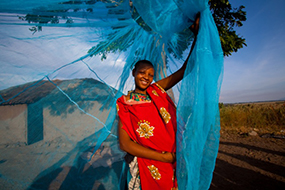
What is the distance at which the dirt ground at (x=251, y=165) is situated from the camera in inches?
122

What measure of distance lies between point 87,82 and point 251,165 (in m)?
5.01

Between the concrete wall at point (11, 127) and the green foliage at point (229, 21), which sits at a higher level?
the green foliage at point (229, 21)

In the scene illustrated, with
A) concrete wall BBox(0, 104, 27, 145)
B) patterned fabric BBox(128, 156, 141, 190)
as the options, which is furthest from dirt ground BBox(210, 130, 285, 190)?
concrete wall BBox(0, 104, 27, 145)

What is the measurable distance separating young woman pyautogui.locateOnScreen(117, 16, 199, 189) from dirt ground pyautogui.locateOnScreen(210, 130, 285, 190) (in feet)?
9.28

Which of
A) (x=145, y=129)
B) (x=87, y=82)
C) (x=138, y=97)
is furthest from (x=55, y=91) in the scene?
(x=145, y=129)

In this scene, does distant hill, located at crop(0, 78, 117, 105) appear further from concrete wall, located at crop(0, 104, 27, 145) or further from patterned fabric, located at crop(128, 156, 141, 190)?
patterned fabric, located at crop(128, 156, 141, 190)

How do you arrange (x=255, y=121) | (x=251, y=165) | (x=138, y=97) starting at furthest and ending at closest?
(x=255, y=121)
(x=251, y=165)
(x=138, y=97)

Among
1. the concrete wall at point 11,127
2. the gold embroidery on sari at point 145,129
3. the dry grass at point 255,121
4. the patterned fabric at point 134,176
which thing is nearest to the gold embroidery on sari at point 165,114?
the gold embroidery on sari at point 145,129

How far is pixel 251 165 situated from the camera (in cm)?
400

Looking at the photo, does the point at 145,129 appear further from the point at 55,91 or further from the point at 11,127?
the point at 11,127

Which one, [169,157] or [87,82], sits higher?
[87,82]

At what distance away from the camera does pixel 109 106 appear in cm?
192

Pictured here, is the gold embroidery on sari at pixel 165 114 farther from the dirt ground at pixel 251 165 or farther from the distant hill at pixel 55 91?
the dirt ground at pixel 251 165

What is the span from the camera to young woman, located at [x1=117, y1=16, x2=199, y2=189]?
1031mm
